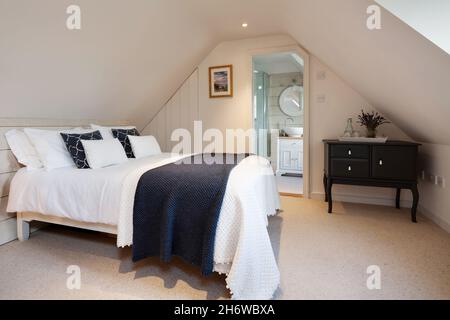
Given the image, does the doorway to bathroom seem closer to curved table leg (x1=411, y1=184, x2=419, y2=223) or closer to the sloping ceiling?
the sloping ceiling

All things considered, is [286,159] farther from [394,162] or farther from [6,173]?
[6,173]

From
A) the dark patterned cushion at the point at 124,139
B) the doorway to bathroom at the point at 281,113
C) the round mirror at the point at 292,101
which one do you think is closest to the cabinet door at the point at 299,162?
the doorway to bathroom at the point at 281,113

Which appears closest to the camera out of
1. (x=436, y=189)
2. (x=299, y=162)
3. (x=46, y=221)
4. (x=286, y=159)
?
(x=46, y=221)

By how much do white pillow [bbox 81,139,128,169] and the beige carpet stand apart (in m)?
0.74

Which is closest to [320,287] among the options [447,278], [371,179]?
[447,278]

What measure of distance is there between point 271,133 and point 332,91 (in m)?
2.44

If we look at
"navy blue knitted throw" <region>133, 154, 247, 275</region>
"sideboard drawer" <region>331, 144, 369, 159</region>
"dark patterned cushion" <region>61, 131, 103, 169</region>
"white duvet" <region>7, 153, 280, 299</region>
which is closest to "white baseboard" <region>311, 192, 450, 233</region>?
"sideboard drawer" <region>331, 144, 369, 159</region>

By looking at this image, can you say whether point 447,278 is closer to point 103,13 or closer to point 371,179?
point 371,179

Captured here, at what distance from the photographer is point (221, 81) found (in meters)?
4.19

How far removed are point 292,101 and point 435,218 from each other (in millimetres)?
3808

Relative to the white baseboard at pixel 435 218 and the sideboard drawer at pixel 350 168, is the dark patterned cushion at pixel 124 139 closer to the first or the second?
the sideboard drawer at pixel 350 168

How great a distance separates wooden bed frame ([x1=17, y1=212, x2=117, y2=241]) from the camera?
7.05ft

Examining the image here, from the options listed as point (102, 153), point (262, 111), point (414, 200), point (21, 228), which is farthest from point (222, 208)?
point (262, 111)

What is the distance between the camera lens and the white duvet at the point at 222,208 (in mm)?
1570
